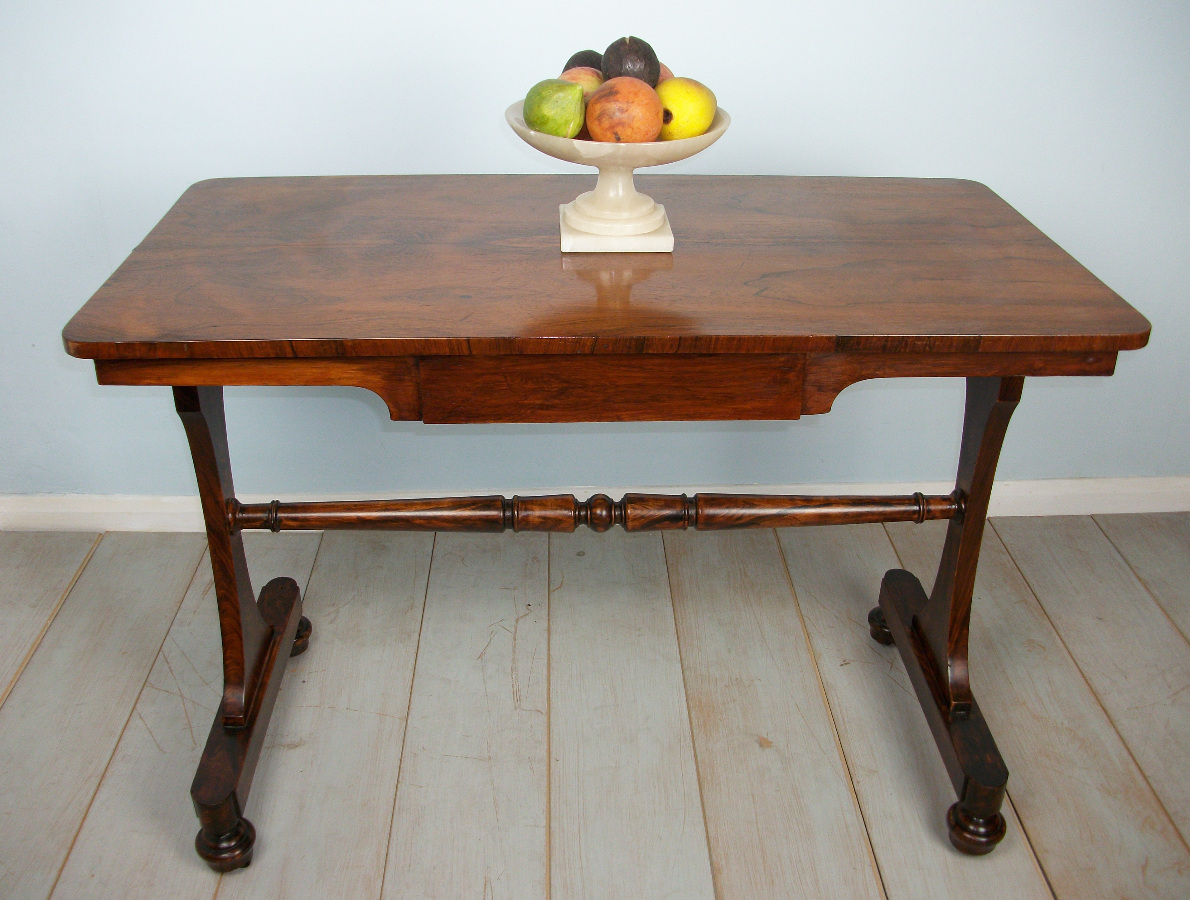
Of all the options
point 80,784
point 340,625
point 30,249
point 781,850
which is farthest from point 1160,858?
point 30,249

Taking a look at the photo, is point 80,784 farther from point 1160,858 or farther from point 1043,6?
point 1043,6

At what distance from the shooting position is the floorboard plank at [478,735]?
152cm

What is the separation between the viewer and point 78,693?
6.02ft

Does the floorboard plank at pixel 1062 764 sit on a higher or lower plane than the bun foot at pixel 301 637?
lower

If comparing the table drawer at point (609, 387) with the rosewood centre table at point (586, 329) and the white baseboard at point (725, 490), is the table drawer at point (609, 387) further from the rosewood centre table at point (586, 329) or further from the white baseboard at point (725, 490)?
the white baseboard at point (725, 490)

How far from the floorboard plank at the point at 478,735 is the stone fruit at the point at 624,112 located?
100cm

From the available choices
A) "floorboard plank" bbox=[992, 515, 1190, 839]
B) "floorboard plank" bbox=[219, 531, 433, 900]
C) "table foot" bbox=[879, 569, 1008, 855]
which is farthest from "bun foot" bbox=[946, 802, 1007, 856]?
"floorboard plank" bbox=[219, 531, 433, 900]

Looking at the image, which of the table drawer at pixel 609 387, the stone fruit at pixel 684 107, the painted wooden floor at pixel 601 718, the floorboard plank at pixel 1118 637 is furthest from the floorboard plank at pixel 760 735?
the stone fruit at pixel 684 107

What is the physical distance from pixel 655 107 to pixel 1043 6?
3.25 feet

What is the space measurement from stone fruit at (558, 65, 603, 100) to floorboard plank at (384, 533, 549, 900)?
1040mm

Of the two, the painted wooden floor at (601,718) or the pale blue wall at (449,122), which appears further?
the pale blue wall at (449,122)

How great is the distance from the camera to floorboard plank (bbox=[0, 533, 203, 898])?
1.56 meters

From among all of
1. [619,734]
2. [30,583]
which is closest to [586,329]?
[619,734]

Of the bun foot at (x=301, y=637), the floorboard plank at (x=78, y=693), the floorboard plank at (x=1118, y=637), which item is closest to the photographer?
the floorboard plank at (x=78, y=693)
